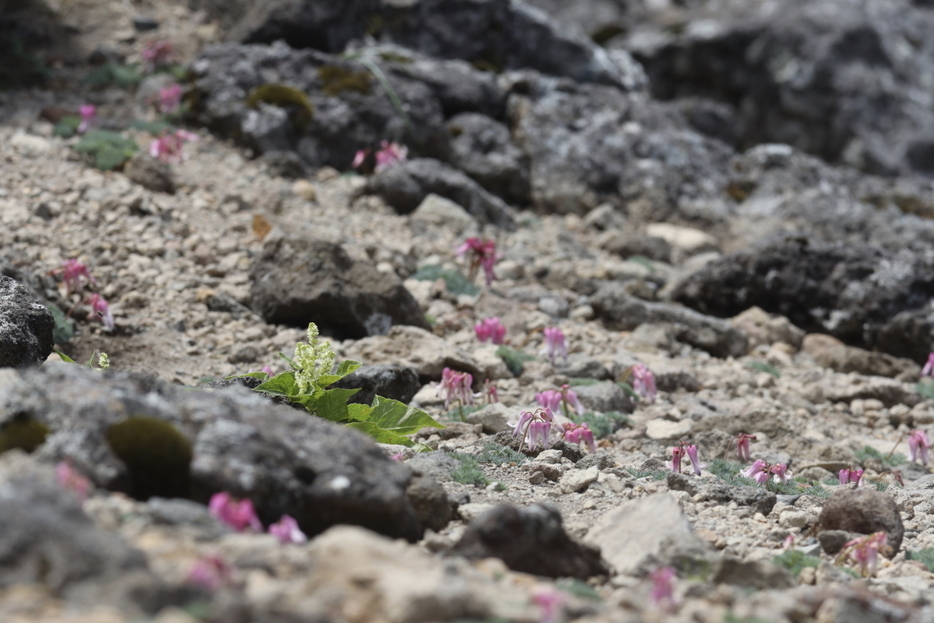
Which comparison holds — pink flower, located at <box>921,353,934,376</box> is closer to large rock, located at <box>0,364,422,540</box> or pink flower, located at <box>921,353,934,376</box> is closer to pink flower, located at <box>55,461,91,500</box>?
large rock, located at <box>0,364,422,540</box>

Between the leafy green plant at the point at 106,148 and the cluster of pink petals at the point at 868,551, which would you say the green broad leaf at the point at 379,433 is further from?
the leafy green plant at the point at 106,148

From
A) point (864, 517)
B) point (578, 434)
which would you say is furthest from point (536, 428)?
point (864, 517)

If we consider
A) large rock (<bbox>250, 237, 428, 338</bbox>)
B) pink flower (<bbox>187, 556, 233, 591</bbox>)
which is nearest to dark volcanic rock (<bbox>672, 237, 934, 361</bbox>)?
large rock (<bbox>250, 237, 428, 338</bbox>)

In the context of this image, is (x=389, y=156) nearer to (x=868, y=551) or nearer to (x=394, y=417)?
(x=394, y=417)

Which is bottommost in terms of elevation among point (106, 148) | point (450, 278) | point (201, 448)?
point (450, 278)

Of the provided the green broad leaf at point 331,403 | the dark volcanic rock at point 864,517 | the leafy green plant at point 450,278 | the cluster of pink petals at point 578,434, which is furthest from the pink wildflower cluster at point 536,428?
the leafy green plant at point 450,278

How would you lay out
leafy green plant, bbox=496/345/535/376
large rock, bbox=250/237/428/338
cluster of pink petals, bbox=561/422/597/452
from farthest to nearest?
leafy green plant, bbox=496/345/535/376
large rock, bbox=250/237/428/338
cluster of pink petals, bbox=561/422/597/452
